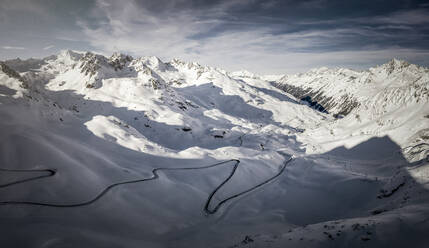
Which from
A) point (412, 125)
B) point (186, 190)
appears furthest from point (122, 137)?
point (412, 125)

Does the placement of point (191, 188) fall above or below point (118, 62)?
below

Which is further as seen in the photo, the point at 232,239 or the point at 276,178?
the point at 276,178

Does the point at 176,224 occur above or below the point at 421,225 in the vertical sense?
below

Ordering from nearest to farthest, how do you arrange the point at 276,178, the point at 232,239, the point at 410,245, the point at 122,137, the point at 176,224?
1. the point at 410,245
2. the point at 232,239
3. the point at 176,224
4. the point at 276,178
5. the point at 122,137

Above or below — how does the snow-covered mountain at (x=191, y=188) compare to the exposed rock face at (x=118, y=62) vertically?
below

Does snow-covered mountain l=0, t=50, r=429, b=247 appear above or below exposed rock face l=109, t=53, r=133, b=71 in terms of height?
below

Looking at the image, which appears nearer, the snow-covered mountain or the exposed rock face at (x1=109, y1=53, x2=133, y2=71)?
the snow-covered mountain

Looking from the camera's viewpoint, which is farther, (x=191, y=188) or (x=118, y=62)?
(x=118, y=62)

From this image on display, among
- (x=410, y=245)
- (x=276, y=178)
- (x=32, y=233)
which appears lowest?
(x=276, y=178)

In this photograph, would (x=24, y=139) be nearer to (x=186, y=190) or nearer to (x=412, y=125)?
(x=186, y=190)

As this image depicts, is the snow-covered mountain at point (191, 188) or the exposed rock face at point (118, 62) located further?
the exposed rock face at point (118, 62)

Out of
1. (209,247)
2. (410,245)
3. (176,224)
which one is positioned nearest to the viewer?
(410,245)
